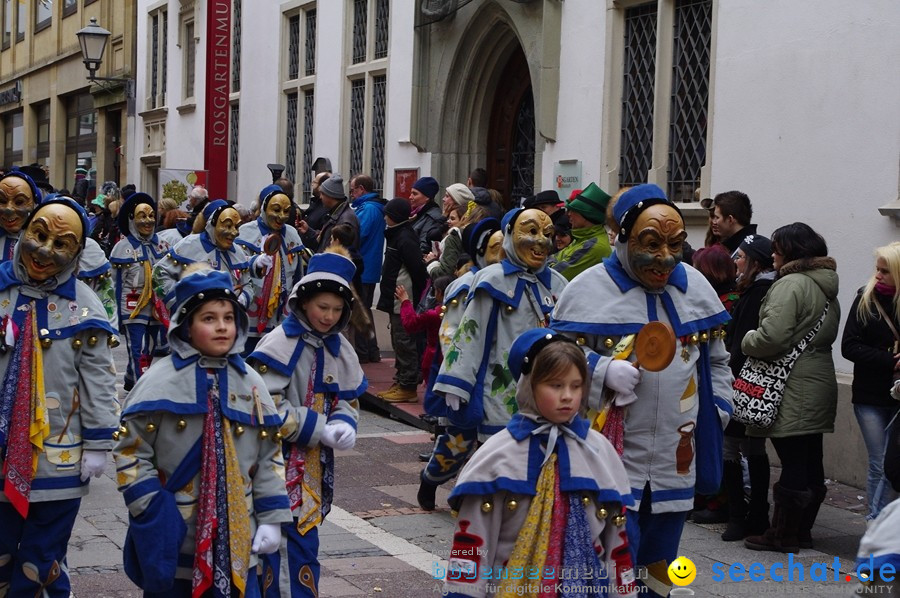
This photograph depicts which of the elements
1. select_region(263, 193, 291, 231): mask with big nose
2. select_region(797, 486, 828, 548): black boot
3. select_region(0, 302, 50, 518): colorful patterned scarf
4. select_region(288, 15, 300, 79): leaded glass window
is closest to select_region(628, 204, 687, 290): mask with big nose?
select_region(0, 302, 50, 518): colorful patterned scarf

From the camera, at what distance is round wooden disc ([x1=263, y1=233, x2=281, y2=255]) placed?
11531mm

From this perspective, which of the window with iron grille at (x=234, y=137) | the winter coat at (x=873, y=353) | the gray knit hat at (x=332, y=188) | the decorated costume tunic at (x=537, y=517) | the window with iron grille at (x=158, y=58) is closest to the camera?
the decorated costume tunic at (x=537, y=517)

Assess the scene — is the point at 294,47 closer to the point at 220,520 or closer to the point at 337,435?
the point at 337,435

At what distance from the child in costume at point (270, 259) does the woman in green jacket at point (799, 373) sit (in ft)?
16.1

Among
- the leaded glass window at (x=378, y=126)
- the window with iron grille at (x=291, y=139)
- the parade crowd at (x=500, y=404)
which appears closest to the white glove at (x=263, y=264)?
the parade crowd at (x=500, y=404)

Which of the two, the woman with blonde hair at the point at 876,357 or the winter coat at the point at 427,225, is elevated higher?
the winter coat at the point at 427,225

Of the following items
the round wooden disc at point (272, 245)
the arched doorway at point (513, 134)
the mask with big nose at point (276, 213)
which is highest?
the arched doorway at point (513, 134)

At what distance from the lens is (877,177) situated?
9305 millimetres

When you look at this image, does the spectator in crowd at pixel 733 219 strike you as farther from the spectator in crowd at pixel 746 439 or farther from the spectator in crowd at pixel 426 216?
the spectator in crowd at pixel 426 216

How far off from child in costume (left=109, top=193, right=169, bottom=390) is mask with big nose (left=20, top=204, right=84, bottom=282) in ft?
20.9

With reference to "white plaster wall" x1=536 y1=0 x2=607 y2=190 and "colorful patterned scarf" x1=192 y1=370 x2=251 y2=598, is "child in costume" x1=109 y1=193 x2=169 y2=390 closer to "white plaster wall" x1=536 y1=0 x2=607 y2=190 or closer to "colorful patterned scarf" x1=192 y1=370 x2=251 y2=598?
"white plaster wall" x1=536 y1=0 x2=607 y2=190

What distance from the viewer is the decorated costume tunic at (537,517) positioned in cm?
412

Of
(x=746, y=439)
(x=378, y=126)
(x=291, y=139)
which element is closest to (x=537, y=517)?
(x=746, y=439)

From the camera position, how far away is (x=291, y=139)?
71.3ft
